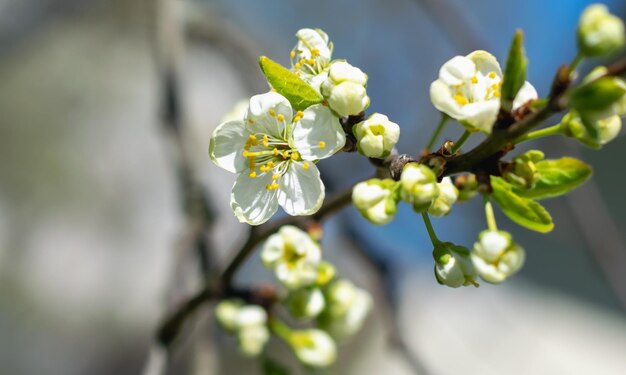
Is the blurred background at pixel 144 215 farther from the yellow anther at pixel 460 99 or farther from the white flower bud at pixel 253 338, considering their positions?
the yellow anther at pixel 460 99

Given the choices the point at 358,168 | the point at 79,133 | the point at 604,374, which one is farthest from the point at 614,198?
the point at 79,133

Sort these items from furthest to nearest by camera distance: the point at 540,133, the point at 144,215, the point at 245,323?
the point at 144,215
the point at 245,323
the point at 540,133

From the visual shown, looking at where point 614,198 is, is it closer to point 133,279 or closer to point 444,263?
point 133,279

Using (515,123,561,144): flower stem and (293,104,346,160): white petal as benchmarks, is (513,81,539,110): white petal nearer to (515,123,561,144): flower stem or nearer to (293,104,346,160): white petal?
(515,123,561,144): flower stem

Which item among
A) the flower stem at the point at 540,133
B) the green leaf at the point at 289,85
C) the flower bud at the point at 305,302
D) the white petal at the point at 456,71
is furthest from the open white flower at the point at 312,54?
the flower bud at the point at 305,302

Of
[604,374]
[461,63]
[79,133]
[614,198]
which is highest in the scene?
[461,63]

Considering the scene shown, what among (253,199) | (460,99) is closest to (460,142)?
(460,99)

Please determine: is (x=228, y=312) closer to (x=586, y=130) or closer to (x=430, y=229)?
(x=430, y=229)
